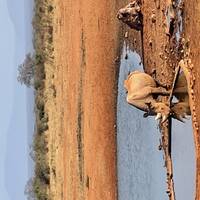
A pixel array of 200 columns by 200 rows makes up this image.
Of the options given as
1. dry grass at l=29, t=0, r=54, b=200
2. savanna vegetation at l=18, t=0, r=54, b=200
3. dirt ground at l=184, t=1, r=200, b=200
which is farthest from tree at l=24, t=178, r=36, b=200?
dirt ground at l=184, t=1, r=200, b=200

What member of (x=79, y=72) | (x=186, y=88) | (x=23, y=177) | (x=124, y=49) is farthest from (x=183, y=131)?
(x=23, y=177)

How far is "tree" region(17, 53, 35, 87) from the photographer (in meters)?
15.1

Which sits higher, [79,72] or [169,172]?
[79,72]

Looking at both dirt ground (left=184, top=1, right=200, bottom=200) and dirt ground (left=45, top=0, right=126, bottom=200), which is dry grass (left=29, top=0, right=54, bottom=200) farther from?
dirt ground (left=184, top=1, right=200, bottom=200)

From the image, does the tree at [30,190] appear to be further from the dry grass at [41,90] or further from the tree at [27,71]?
the tree at [27,71]

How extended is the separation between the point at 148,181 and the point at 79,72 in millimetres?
3571

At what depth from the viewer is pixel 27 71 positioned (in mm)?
15633

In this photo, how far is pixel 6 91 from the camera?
18906 millimetres

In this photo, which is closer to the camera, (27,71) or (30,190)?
(30,190)

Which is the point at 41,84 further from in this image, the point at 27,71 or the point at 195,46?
the point at 195,46

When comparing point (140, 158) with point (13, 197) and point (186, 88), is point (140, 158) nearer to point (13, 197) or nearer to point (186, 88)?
point (186, 88)

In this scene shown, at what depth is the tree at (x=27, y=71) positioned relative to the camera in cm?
1514

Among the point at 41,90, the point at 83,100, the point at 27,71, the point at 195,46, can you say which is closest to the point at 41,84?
the point at 41,90

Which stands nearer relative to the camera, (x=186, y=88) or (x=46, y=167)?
(x=186, y=88)
